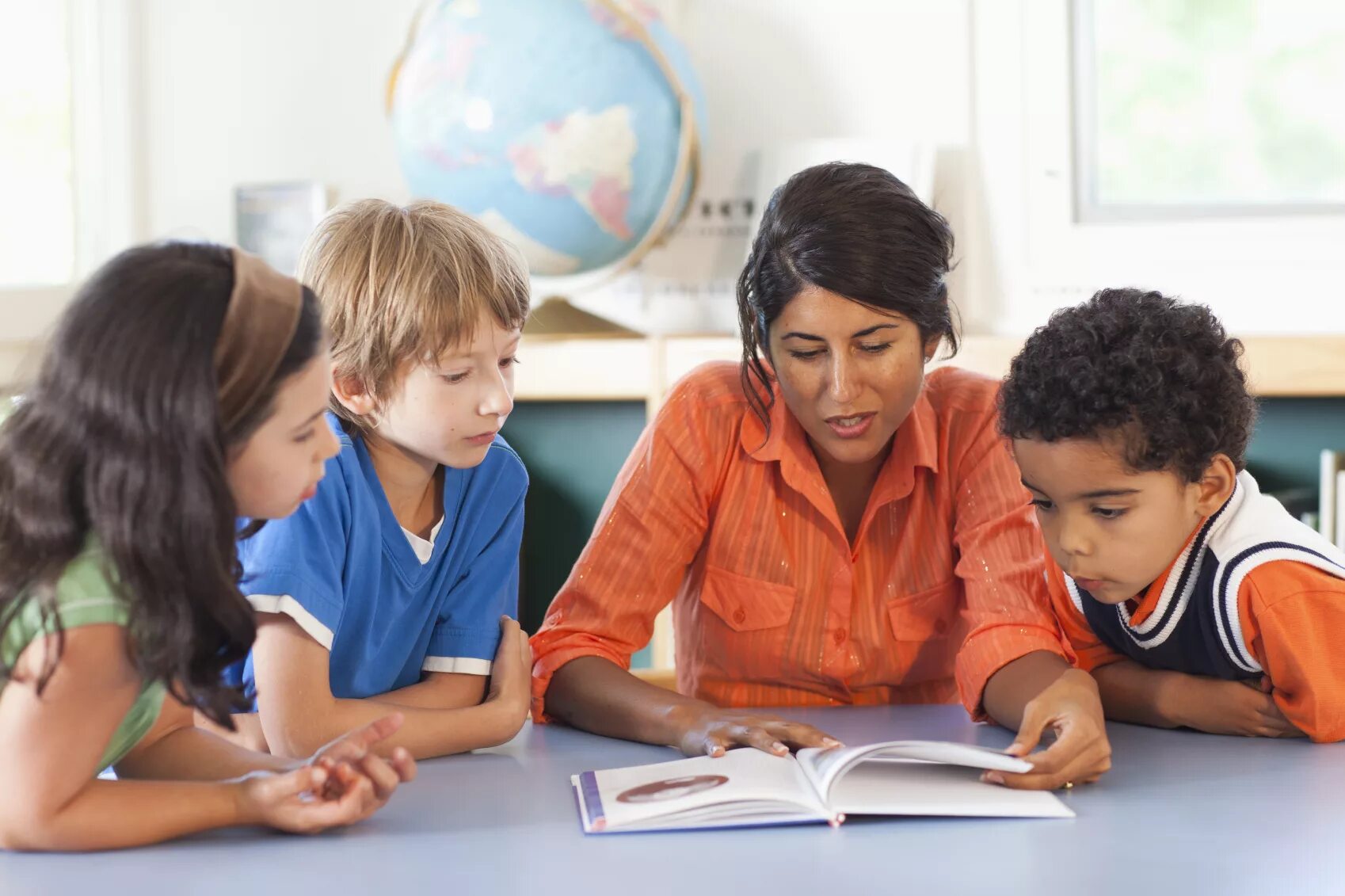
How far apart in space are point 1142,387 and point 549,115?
1.24m

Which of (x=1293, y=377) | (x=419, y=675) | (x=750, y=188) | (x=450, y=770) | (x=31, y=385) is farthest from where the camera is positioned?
(x=750, y=188)

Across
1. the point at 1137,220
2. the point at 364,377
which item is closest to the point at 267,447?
A: the point at 364,377

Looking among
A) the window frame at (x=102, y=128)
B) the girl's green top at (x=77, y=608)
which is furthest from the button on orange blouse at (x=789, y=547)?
the window frame at (x=102, y=128)

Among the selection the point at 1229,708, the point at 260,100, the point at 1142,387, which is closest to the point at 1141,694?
the point at 1229,708

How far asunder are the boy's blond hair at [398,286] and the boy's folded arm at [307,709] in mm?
220

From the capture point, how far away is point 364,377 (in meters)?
1.20

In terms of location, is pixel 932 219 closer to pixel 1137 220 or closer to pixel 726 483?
pixel 726 483

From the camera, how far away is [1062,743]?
3.45ft

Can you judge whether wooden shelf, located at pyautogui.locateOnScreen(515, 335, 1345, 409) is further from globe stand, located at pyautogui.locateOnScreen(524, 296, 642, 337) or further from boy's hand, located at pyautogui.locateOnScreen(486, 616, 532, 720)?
boy's hand, located at pyautogui.locateOnScreen(486, 616, 532, 720)

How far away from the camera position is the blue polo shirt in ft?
3.67

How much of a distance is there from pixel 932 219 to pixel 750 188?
1132 millimetres

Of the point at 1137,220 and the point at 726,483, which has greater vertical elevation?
the point at 1137,220

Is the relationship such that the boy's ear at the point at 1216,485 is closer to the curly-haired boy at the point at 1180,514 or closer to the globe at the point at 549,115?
the curly-haired boy at the point at 1180,514

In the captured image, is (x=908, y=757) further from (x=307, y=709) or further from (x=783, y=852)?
(x=307, y=709)
